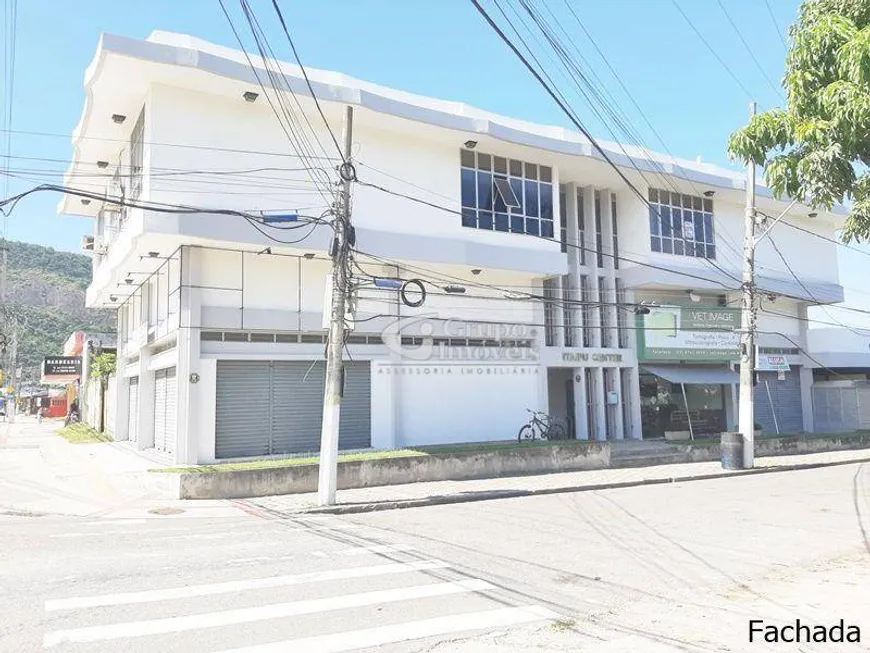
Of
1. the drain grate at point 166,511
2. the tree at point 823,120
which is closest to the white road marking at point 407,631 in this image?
the tree at point 823,120

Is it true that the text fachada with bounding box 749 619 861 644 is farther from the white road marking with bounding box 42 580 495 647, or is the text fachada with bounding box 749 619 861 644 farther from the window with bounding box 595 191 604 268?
the window with bounding box 595 191 604 268

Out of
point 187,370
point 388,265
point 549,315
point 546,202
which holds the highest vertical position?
point 546,202

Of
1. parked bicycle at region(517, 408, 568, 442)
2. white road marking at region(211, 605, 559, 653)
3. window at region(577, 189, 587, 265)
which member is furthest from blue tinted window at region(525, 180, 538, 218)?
white road marking at region(211, 605, 559, 653)

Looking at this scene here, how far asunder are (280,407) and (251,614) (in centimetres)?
1267

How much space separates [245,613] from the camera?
6125 millimetres

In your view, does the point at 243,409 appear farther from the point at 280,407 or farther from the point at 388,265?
the point at 388,265

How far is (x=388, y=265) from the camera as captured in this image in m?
19.7

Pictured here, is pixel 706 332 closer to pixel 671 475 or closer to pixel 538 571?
pixel 671 475

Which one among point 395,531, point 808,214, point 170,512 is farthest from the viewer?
point 808,214

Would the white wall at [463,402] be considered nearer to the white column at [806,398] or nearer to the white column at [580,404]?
the white column at [580,404]

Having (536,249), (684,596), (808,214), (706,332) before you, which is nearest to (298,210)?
(536,249)

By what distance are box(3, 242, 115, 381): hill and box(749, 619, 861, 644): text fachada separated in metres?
87.5

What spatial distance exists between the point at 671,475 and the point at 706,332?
10.3 meters

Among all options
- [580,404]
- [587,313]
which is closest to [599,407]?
[580,404]
